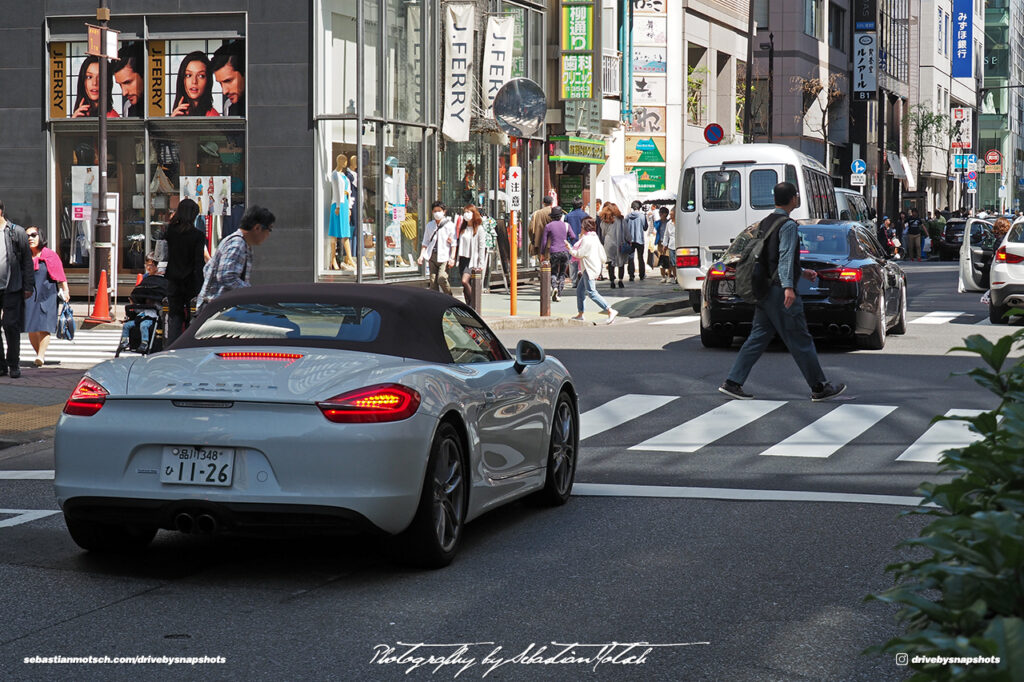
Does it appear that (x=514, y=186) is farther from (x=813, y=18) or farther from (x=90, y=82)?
(x=813, y=18)

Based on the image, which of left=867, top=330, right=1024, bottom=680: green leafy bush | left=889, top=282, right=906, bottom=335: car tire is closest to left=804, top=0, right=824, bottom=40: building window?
left=889, top=282, right=906, bottom=335: car tire

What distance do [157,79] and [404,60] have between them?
502 centimetres

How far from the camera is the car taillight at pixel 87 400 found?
264 inches

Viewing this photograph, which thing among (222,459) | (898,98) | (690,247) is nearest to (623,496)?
(222,459)

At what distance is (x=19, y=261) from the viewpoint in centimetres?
1595

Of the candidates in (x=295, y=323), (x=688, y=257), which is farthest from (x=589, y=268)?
(x=295, y=323)

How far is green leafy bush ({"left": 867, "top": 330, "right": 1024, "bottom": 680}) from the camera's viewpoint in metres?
2.22

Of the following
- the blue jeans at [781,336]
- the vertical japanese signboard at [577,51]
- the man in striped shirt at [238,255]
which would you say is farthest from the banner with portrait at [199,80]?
the man in striped shirt at [238,255]

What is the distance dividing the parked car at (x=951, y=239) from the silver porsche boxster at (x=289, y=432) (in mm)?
54782

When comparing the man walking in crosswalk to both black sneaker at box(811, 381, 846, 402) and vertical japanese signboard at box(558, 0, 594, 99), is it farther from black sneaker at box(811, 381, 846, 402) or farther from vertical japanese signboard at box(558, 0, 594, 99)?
vertical japanese signboard at box(558, 0, 594, 99)

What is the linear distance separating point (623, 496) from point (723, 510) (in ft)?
2.35

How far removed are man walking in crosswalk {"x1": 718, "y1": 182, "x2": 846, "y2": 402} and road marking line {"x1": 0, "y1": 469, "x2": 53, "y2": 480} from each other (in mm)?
6234

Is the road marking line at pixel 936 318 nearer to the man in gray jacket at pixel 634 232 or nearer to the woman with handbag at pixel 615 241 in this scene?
the woman with handbag at pixel 615 241

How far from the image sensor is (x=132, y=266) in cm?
2892
